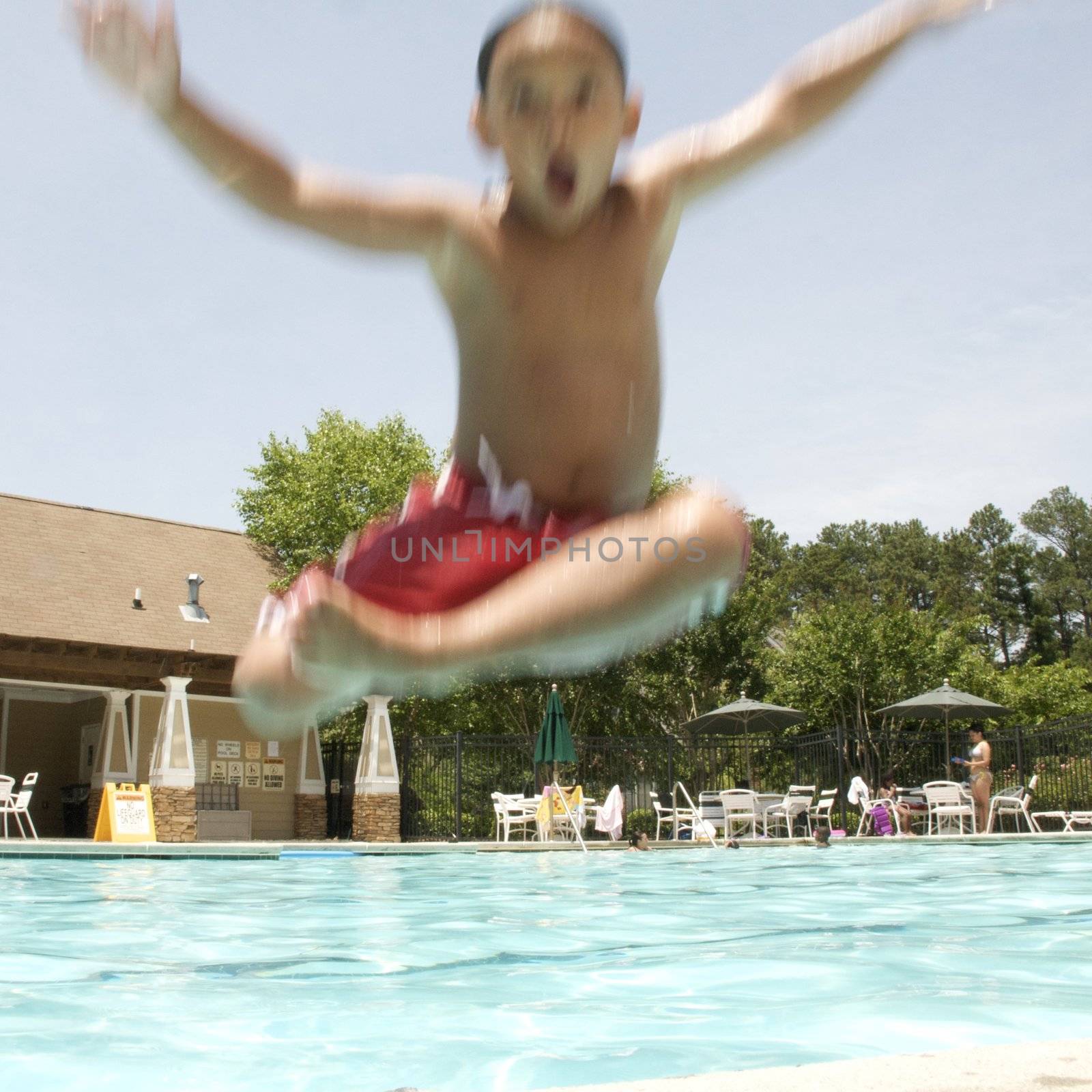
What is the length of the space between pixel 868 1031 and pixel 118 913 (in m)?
5.85

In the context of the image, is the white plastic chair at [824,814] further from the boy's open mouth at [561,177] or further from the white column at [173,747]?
the boy's open mouth at [561,177]

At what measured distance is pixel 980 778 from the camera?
18188 millimetres

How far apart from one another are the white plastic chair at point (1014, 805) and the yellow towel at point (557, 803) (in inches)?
257

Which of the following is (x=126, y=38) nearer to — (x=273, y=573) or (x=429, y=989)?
(x=429, y=989)

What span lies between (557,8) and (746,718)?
2015cm

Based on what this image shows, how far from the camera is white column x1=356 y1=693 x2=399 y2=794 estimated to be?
20.9 metres

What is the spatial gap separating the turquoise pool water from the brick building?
33.5 feet

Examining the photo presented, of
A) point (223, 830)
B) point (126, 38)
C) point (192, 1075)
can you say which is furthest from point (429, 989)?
point (223, 830)

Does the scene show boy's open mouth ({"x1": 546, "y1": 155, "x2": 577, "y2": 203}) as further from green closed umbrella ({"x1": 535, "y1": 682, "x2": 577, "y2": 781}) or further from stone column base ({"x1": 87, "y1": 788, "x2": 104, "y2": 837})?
stone column base ({"x1": 87, "y1": 788, "x2": 104, "y2": 837})

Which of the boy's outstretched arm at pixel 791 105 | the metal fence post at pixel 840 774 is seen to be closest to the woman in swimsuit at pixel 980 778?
the metal fence post at pixel 840 774

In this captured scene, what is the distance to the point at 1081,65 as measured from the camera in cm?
248

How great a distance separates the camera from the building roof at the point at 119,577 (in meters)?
20.1

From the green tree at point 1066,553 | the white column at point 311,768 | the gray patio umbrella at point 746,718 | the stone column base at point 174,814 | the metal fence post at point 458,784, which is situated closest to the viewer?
the stone column base at point 174,814

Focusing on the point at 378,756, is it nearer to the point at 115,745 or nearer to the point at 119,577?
the point at 115,745
